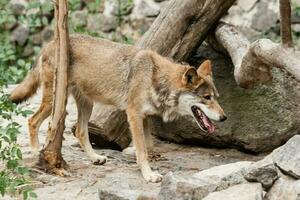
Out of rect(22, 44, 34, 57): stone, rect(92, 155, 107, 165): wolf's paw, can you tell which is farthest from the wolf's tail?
rect(22, 44, 34, 57): stone

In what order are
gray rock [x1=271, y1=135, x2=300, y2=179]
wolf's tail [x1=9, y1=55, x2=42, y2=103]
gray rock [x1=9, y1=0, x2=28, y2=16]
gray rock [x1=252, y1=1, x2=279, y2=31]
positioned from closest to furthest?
gray rock [x1=271, y1=135, x2=300, y2=179]
wolf's tail [x1=9, y1=55, x2=42, y2=103]
gray rock [x1=252, y1=1, x2=279, y2=31]
gray rock [x1=9, y1=0, x2=28, y2=16]

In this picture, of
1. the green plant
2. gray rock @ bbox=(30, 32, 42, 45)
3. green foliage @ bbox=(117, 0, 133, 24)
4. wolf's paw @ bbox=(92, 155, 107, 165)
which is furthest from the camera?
gray rock @ bbox=(30, 32, 42, 45)

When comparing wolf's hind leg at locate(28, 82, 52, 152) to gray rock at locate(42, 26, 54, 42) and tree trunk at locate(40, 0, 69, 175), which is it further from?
gray rock at locate(42, 26, 54, 42)

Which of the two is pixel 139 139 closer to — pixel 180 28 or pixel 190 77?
pixel 190 77

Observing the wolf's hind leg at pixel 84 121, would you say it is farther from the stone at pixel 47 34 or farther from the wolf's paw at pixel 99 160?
the stone at pixel 47 34

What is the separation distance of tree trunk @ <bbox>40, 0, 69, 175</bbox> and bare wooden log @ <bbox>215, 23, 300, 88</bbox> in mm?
1752

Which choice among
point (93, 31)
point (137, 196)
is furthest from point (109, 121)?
point (93, 31)

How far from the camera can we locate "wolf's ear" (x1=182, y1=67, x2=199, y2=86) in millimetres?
7484

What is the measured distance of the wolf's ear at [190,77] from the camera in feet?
24.6

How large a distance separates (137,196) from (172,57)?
10.1ft

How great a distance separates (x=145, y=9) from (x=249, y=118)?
4.20m

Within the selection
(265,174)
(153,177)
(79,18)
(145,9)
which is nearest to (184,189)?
(265,174)

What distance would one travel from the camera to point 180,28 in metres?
8.66

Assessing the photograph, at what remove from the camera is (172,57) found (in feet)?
28.6
